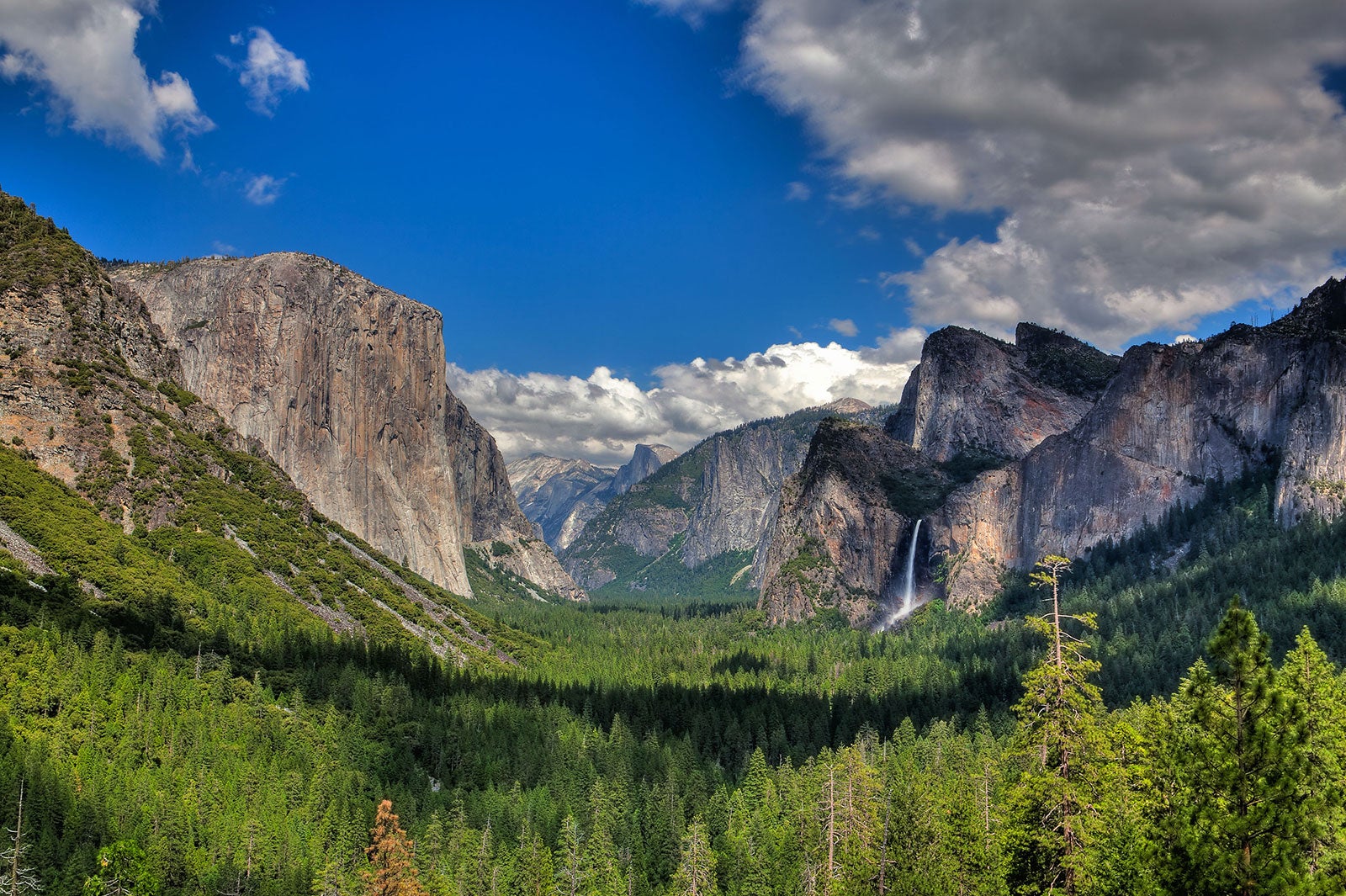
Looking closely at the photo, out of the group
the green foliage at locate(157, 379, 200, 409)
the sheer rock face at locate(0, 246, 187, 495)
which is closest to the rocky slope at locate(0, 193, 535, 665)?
the sheer rock face at locate(0, 246, 187, 495)

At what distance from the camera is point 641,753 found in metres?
110

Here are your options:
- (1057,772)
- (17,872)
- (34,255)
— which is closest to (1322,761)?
(1057,772)

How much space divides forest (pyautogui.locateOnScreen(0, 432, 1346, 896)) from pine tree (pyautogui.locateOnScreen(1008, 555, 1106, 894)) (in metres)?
0.12

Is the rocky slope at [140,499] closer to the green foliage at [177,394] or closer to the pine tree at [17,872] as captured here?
the green foliage at [177,394]

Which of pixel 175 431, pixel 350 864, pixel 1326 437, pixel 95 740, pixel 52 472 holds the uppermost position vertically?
pixel 1326 437

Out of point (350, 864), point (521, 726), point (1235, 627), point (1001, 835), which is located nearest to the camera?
point (1235, 627)

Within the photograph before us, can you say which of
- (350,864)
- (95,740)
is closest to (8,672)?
(95,740)

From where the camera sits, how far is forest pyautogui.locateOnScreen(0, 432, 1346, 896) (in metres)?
26.8

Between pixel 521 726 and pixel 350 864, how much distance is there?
46381 millimetres

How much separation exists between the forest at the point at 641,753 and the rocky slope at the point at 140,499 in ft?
3.66

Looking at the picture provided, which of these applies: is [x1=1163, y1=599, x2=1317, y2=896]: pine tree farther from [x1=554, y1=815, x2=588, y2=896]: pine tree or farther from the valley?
[x1=554, y1=815, x2=588, y2=896]: pine tree

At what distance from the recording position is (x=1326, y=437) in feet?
616

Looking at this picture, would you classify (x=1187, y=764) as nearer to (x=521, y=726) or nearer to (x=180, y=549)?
(x=521, y=726)

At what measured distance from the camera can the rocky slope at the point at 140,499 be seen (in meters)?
108
